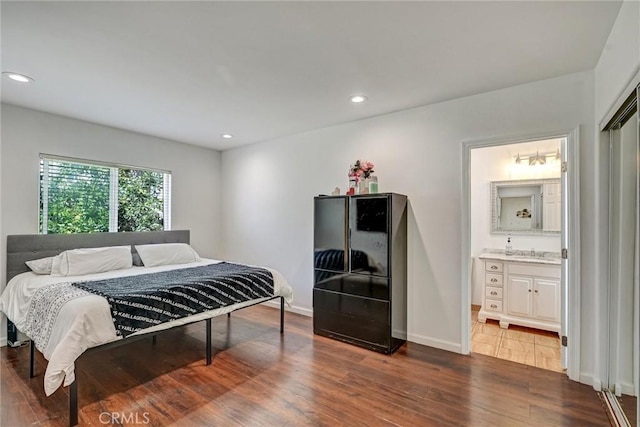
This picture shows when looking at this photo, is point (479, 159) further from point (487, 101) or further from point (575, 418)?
point (575, 418)

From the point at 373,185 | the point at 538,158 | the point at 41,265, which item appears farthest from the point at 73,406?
the point at 538,158

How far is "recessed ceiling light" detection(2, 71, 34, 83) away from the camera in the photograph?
8.36 ft

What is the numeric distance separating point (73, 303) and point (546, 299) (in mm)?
4595

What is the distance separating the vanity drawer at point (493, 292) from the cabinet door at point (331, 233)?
2014mm

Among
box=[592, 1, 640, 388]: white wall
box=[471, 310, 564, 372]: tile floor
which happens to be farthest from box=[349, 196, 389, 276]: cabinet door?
box=[592, 1, 640, 388]: white wall

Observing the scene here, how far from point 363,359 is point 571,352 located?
173cm

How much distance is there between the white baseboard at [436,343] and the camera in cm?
308

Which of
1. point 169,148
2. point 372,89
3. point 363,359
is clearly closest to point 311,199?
point 372,89

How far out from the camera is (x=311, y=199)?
4.21m

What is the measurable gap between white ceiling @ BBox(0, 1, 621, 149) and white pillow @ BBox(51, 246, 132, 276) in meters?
1.60

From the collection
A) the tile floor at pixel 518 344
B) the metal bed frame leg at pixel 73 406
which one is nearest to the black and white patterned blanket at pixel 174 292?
the metal bed frame leg at pixel 73 406

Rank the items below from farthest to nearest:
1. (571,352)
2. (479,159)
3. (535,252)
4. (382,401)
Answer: (479,159)
(535,252)
(571,352)
(382,401)

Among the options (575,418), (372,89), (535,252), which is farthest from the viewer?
(535,252)

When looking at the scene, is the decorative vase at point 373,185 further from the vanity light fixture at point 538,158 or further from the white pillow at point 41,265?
the white pillow at point 41,265
